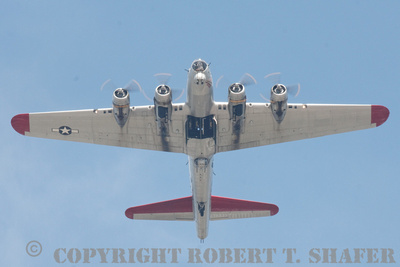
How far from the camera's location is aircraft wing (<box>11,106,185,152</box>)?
3675 centimetres

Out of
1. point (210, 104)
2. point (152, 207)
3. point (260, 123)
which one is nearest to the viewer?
point (210, 104)

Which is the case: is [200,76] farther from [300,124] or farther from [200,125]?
[300,124]

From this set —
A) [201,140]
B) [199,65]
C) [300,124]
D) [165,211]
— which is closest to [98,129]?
[201,140]

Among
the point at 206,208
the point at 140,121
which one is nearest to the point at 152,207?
the point at 206,208

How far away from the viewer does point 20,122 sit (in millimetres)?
37406

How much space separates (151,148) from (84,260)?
8294mm

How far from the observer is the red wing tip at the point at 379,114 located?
121 feet

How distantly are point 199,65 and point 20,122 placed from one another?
511 inches

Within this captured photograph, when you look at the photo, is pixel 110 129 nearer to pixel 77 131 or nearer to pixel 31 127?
pixel 77 131

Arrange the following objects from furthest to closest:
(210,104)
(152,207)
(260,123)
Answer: (152,207) < (260,123) < (210,104)

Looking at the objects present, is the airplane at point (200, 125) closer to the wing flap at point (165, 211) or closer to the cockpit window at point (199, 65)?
the wing flap at point (165, 211)

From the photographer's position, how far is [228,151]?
37.5 m

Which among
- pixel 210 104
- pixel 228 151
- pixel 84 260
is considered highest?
pixel 210 104

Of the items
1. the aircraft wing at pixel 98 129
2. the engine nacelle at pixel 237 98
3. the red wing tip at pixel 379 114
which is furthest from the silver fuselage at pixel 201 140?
the red wing tip at pixel 379 114
